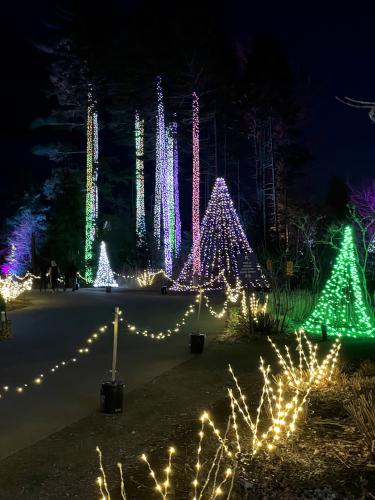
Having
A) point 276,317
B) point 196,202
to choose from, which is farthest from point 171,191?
point 276,317

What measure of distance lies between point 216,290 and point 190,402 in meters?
19.8

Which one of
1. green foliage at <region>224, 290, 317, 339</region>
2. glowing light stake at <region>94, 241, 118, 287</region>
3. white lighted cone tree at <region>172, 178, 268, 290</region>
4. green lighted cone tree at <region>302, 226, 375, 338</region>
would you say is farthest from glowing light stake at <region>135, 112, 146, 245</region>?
green lighted cone tree at <region>302, 226, 375, 338</region>

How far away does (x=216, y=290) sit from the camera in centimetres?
2661

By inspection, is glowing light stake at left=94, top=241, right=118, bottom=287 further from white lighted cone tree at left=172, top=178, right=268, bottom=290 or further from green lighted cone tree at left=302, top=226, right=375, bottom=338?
green lighted cone tree at left=302, top=226, right=375, bottom=338

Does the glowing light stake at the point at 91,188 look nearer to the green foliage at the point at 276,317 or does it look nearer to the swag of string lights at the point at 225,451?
the green foliage at the point at 276,317

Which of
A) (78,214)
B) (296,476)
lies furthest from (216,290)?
(296,476)

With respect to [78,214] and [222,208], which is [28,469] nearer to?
[222,208]

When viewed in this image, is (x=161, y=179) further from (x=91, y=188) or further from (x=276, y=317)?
(x=276, y=317)

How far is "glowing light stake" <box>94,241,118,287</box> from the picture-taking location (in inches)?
1233

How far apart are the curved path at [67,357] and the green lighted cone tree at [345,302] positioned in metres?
2.60

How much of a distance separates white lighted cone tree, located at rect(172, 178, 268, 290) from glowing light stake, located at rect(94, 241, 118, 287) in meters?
5.23

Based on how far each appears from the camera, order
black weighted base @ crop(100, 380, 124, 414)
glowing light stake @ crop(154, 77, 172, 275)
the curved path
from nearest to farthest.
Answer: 1. the curved path
2. black weighted base @ crop(100, 380, 124, 414)
3. glowing light stake @ crop(154, 77, 172, 275)

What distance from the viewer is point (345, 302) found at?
12617 mm

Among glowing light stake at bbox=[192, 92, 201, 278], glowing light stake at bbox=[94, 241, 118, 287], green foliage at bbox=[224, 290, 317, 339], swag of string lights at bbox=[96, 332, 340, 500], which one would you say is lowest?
swag of string lights at bbox=[96, 332, 340, 500]
